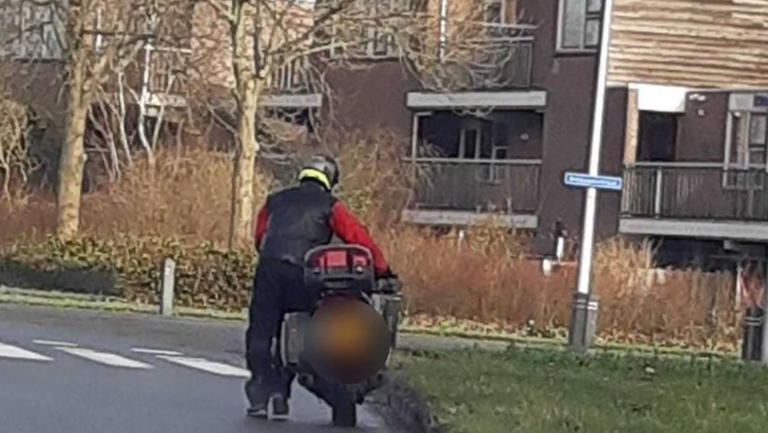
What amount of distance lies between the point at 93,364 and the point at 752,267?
23.5m

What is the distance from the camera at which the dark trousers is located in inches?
535

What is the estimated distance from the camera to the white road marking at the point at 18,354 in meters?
19.2

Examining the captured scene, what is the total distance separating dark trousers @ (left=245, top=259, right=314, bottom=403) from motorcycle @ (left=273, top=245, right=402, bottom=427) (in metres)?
0.07

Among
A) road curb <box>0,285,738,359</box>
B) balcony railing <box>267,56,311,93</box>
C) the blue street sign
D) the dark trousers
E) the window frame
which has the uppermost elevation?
the window frame

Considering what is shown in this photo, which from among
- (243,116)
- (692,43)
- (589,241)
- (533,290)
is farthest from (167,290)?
(692,43)

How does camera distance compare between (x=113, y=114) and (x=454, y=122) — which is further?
(x=454, y=122)

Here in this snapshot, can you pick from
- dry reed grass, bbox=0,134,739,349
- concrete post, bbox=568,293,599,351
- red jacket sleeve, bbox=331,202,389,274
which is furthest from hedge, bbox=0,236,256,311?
red jacket sleeve, bbox=331,202,389,274

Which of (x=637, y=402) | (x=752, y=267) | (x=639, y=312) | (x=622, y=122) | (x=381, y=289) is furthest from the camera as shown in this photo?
(x=622, y=122)

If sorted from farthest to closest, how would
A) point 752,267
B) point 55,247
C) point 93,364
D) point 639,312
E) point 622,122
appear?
point 622,122 → point 752,267 → point 55,247 → point 639,312 → point 93,364

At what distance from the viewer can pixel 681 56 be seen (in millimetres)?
44438

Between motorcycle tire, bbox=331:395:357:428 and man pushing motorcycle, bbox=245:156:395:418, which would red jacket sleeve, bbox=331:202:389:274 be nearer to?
man pushing motorcycle, bbox=245:156:395:418

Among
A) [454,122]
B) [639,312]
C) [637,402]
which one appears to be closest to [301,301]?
[637,402]

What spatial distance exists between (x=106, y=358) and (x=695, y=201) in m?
24.1

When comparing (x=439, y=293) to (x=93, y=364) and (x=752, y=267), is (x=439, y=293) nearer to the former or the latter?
(x=752, y=267)
